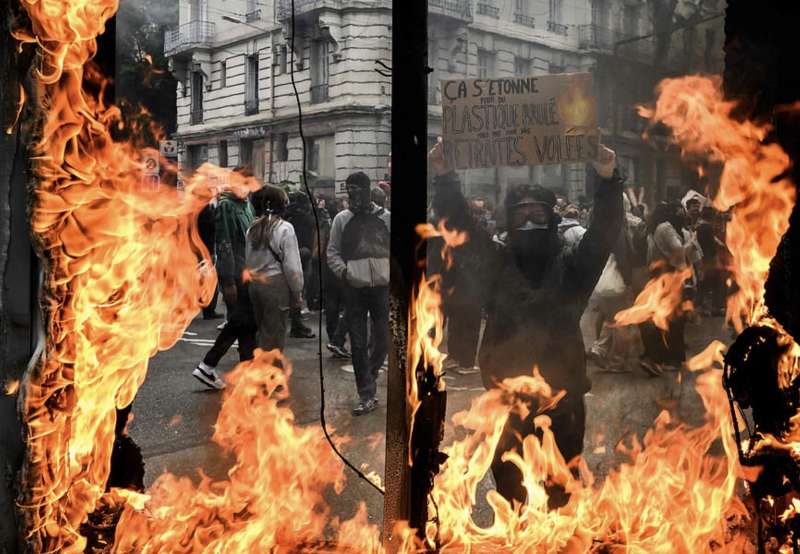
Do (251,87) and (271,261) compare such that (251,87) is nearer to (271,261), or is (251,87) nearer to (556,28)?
(556,28)

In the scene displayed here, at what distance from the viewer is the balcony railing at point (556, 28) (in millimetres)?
20859

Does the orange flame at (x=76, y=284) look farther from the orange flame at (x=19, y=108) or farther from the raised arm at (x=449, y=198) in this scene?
the raised arm at (x=449, y=198)

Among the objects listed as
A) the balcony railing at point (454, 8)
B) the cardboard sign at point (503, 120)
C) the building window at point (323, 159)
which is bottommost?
the cardboard sign at point (503, 120)

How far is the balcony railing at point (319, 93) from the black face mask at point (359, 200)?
12.8 m

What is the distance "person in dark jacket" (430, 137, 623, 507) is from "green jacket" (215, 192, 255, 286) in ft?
15.3

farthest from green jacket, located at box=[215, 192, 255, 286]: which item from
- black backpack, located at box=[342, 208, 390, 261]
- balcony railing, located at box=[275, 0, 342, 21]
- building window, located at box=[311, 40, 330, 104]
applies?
building window, located at box=[311, 40, 330, 104]

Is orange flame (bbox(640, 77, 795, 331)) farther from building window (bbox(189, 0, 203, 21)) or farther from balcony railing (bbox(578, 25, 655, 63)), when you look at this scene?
building window (bbox(189, 0, 203, 21))

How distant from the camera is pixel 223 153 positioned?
22953 mm

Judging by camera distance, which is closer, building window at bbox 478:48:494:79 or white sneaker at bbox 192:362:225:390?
white sneaker at bbox 192:362:225:390

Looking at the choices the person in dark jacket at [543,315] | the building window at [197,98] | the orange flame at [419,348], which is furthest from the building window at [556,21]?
the orange flame at [419,348]

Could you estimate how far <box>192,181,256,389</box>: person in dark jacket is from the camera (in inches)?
302

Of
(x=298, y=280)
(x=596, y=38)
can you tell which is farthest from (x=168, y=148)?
(x=596, y=38)

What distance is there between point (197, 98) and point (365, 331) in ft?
57.5

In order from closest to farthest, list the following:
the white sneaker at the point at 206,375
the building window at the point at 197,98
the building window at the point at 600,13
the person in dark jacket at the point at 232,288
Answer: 1. the person in dark jacket at the point at 232,288
2. the white sneaker at the point at 206,375
3. the building window at the point at 600,13
4. the building window at the point at 197,98
